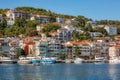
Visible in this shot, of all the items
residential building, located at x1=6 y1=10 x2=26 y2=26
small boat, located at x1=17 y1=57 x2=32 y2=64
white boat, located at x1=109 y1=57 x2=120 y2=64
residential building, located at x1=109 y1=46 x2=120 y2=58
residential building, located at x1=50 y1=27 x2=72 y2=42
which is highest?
residential building, located at x1=6 y1=10 x2=26 y2=26

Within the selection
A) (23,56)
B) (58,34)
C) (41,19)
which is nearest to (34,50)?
(23,56)

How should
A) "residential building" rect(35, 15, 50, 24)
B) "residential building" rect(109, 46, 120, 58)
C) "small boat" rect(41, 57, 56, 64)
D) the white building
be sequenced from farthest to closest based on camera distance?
1. the white building
2. "residential building" rect(35, 15, 50, 24)
3. "residential building" rect(109, 46, 120, 58)
4. "small boat" rect(41, 57, 56, 64)

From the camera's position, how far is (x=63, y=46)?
353 feet

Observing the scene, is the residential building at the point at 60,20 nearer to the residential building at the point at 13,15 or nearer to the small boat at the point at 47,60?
the residential building at the point at 13,15

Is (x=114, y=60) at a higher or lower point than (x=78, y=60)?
lower

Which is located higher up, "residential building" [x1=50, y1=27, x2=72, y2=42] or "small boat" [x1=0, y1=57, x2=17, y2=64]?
"residential building" [x1=50, y1=27, x2=72, y2=42]

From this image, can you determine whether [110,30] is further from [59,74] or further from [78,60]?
[59,74]

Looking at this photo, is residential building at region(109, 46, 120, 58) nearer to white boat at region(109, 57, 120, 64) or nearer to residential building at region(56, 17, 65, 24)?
white boat at region(109, 57, 120, 64)

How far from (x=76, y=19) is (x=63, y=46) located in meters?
33.0

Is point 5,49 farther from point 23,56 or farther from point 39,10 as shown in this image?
point 39,10

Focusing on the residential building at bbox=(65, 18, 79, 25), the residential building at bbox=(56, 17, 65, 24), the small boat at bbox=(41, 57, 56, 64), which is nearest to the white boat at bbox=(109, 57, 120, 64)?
the small boat at bbox=(41, 57, 56, 64)

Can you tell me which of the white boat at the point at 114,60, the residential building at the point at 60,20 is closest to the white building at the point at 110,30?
the residential building at the point at 60,20

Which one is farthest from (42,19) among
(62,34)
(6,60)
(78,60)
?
(6,60)

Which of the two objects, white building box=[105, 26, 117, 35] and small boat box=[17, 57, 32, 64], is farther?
white building box=[105, 26, 117, 35]
